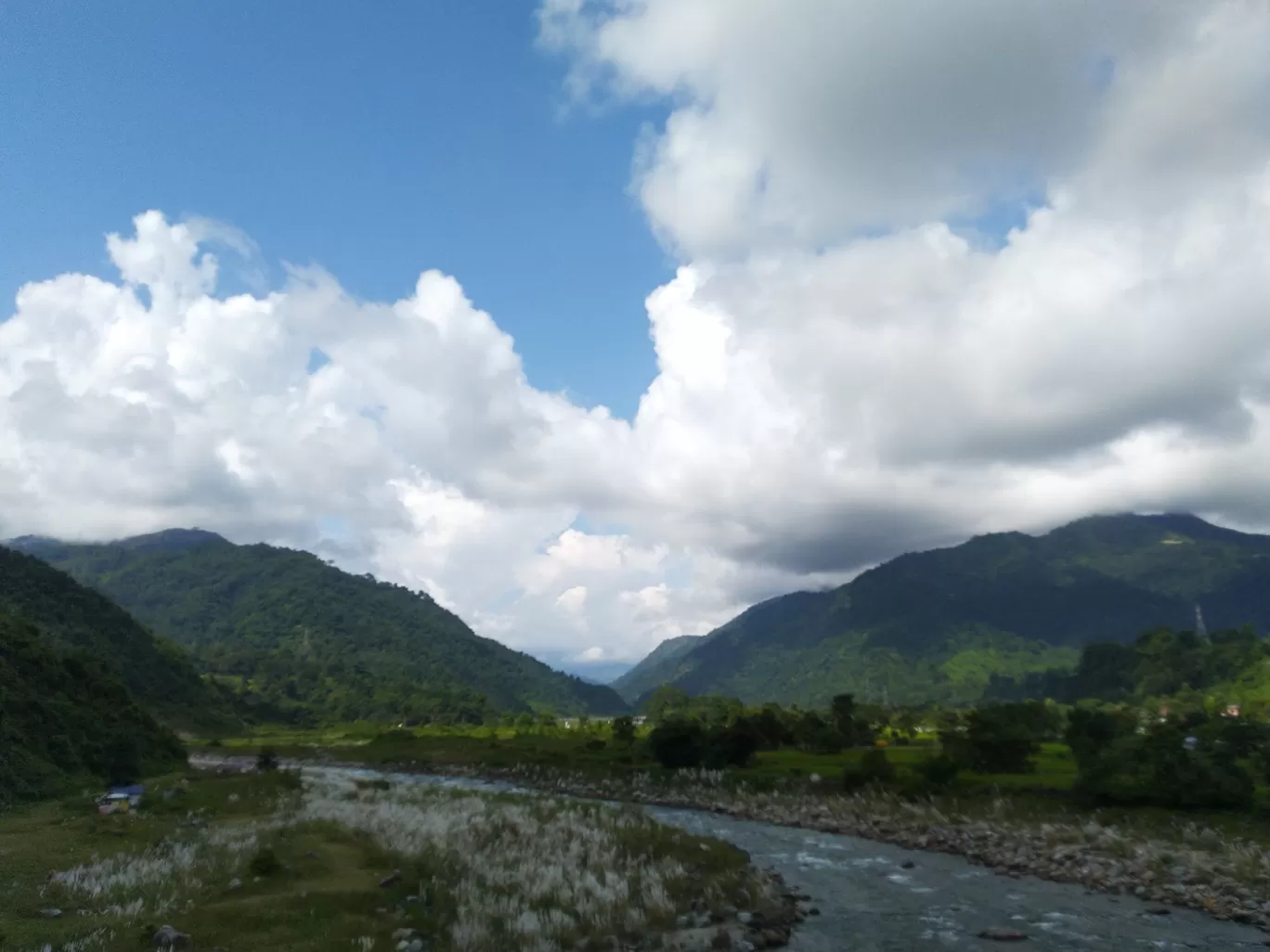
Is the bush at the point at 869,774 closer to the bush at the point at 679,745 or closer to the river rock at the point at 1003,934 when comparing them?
the bush at the point at 679,745

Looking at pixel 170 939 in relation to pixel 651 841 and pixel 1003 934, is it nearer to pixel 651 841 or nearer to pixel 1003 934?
pixel 651 841

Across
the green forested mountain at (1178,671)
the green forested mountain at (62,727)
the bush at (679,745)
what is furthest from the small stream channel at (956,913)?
the green forested mountain at (1178,671)

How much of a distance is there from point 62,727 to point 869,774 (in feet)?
176

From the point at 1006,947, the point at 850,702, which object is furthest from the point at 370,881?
the point at 850,702

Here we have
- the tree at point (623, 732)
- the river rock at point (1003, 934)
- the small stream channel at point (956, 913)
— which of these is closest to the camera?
the small stream channel at point (956, 913)

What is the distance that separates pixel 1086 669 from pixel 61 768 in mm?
199951

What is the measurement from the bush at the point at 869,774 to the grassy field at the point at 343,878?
1936 centimetres

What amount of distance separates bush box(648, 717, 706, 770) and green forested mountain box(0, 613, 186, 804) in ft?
135

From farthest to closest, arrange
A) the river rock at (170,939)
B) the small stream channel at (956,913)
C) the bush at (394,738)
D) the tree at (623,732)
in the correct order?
the bush at (394,738) → the tree at (623,732) → the small stream channel at (956,913) → the river rock at (170,939)

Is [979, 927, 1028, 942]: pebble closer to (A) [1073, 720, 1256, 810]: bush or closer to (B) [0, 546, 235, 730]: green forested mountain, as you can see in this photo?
(A) [1073, 720, 1256, 810]: bush

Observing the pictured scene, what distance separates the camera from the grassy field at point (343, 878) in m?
17.8

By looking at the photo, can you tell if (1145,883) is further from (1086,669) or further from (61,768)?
(1086,669)

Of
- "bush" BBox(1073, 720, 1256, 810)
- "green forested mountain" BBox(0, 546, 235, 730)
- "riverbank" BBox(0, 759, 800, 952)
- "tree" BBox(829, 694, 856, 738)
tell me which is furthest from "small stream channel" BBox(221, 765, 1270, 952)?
"green forested mountain" BBox(0, 546, 235, 730)

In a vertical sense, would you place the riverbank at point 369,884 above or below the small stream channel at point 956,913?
above
